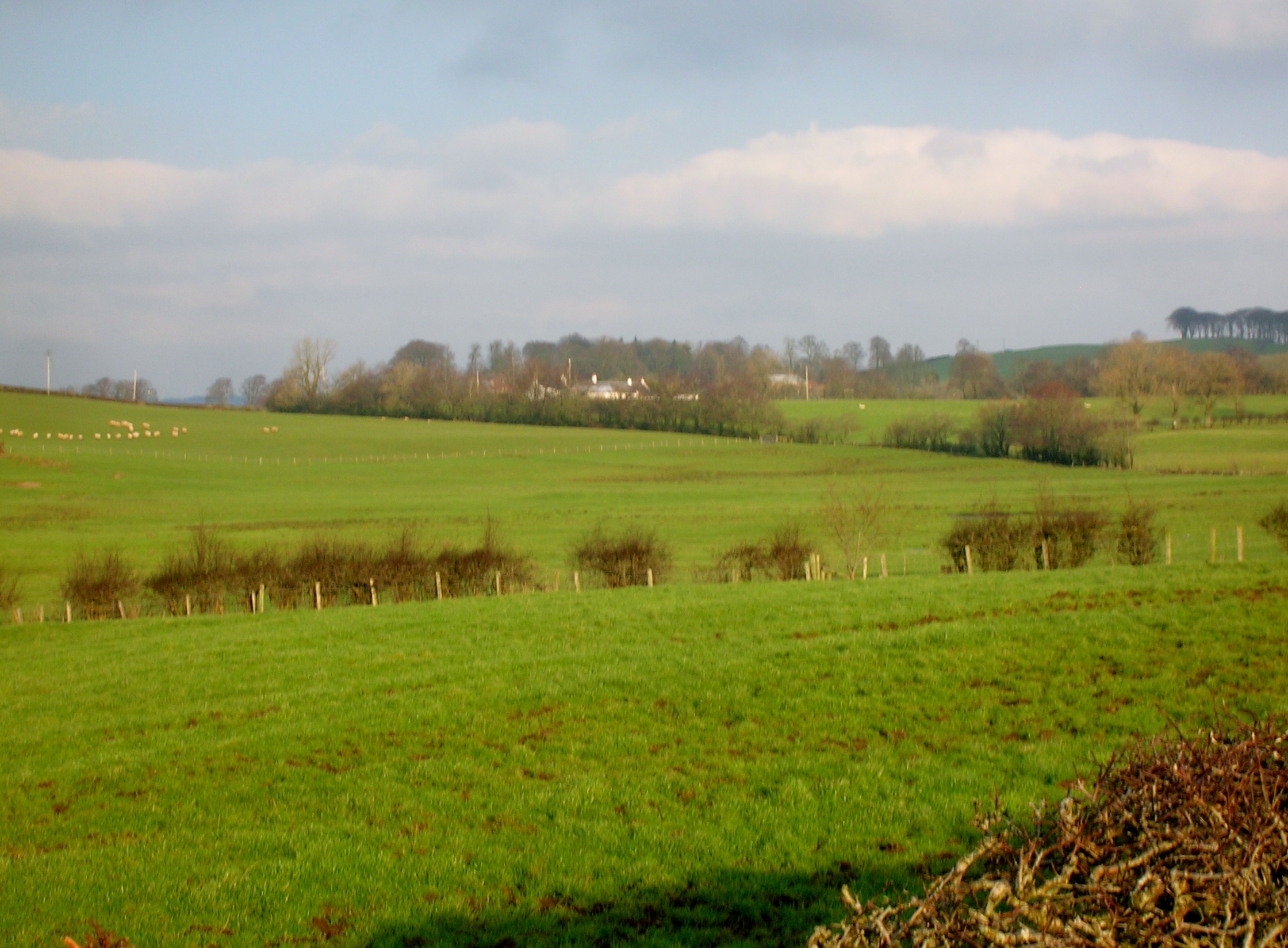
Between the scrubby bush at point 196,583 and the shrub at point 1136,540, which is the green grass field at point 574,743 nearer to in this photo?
the scrubby bush at point 196,583

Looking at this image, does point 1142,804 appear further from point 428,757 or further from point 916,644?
point 916,644

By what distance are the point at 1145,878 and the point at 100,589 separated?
3316 centimetres

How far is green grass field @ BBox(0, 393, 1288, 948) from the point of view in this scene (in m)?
7.63

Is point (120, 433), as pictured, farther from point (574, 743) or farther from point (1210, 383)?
point (1210, 383)

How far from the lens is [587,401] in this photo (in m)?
128

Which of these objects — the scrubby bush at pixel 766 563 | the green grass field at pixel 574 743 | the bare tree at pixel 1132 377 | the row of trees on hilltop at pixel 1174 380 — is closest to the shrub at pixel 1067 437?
A: the bare tree at pixel 1132 377

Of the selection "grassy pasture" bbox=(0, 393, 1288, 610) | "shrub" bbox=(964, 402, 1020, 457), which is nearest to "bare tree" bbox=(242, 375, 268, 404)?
"grassy pasture" bbox=(0, 393, 1288, 610)

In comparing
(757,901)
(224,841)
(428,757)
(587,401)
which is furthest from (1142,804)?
(587,401)

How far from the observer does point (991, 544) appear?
33594mm

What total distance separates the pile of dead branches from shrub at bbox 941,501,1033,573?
2993cm

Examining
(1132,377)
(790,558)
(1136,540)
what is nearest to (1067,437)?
(1132,377)

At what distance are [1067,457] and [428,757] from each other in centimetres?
8374

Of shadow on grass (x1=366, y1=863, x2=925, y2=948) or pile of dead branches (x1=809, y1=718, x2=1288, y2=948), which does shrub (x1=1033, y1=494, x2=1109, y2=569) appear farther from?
pile of dead branches (x1=809, y1=718, x2=1288, y2=948)

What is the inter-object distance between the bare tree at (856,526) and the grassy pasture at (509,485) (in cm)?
112
